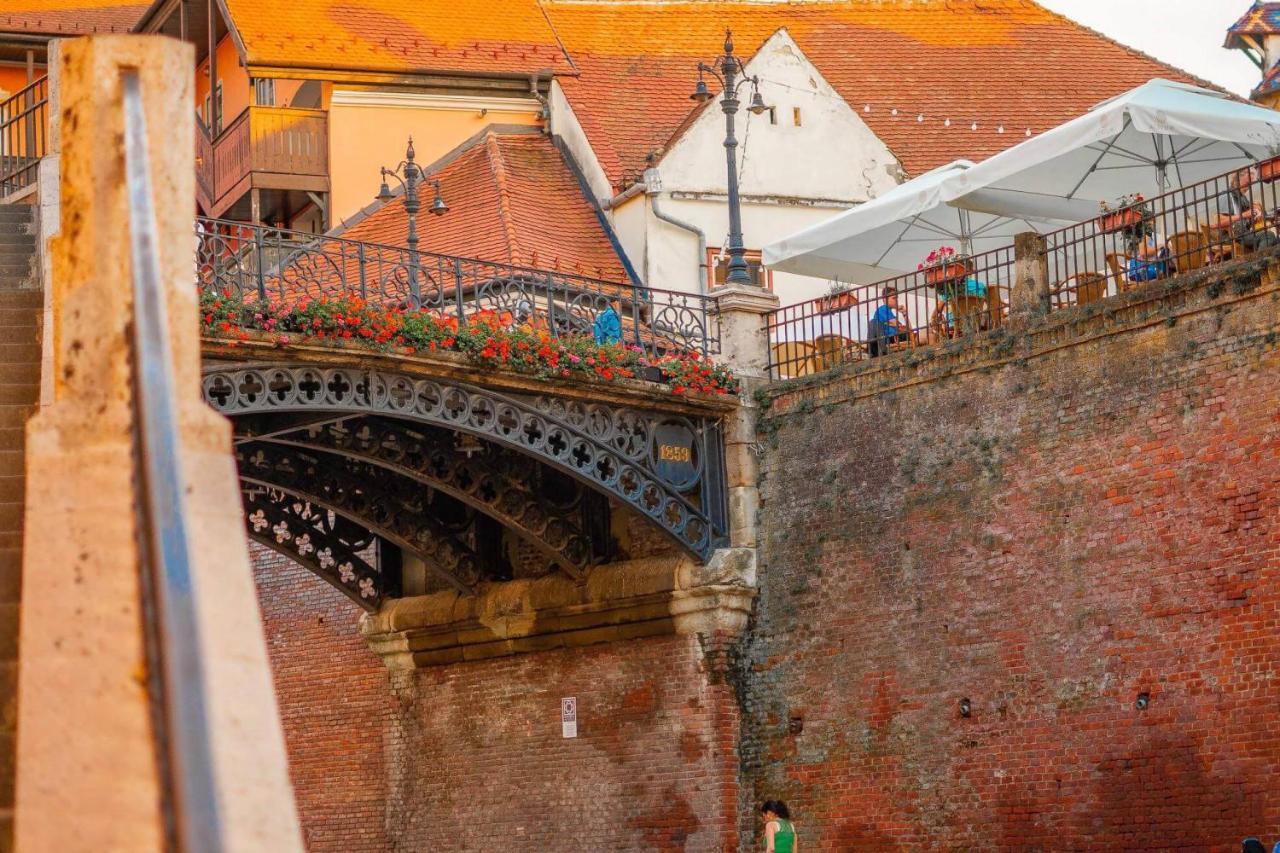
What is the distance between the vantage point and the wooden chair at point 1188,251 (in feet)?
55.5

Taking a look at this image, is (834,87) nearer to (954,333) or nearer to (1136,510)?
(954,333)

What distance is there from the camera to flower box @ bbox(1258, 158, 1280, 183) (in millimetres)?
16417

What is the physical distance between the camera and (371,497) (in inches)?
845

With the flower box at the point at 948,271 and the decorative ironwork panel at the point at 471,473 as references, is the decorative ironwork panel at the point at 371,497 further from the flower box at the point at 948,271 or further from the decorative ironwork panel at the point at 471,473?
the flower box at the point at 948,271

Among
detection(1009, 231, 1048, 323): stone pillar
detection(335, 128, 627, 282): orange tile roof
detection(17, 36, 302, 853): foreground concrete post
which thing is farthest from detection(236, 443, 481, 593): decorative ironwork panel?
detection(17, 36, 302, 853): foreground concrete post

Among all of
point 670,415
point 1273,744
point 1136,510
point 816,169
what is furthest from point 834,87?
point 1273,744

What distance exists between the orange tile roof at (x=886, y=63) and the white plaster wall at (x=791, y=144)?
0.41 m

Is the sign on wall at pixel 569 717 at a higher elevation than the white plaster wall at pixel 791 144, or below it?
below

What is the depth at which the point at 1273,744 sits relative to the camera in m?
15.3

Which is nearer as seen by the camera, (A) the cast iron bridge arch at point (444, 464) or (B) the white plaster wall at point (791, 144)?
(A) the cast iron bridge arch at point (444, 464)

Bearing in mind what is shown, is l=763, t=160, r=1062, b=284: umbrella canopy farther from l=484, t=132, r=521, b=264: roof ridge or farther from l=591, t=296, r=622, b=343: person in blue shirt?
l=484, t=132, r=521, b=264: roof ridge

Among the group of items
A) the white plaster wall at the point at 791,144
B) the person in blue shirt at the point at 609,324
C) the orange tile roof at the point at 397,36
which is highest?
the orange tile roof at the point at 397,36

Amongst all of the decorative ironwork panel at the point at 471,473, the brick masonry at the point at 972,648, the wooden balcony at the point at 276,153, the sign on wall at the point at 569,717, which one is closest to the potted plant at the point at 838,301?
the brick masonry at the point at 972,648

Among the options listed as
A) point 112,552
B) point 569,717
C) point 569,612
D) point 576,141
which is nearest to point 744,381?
point 569,612
